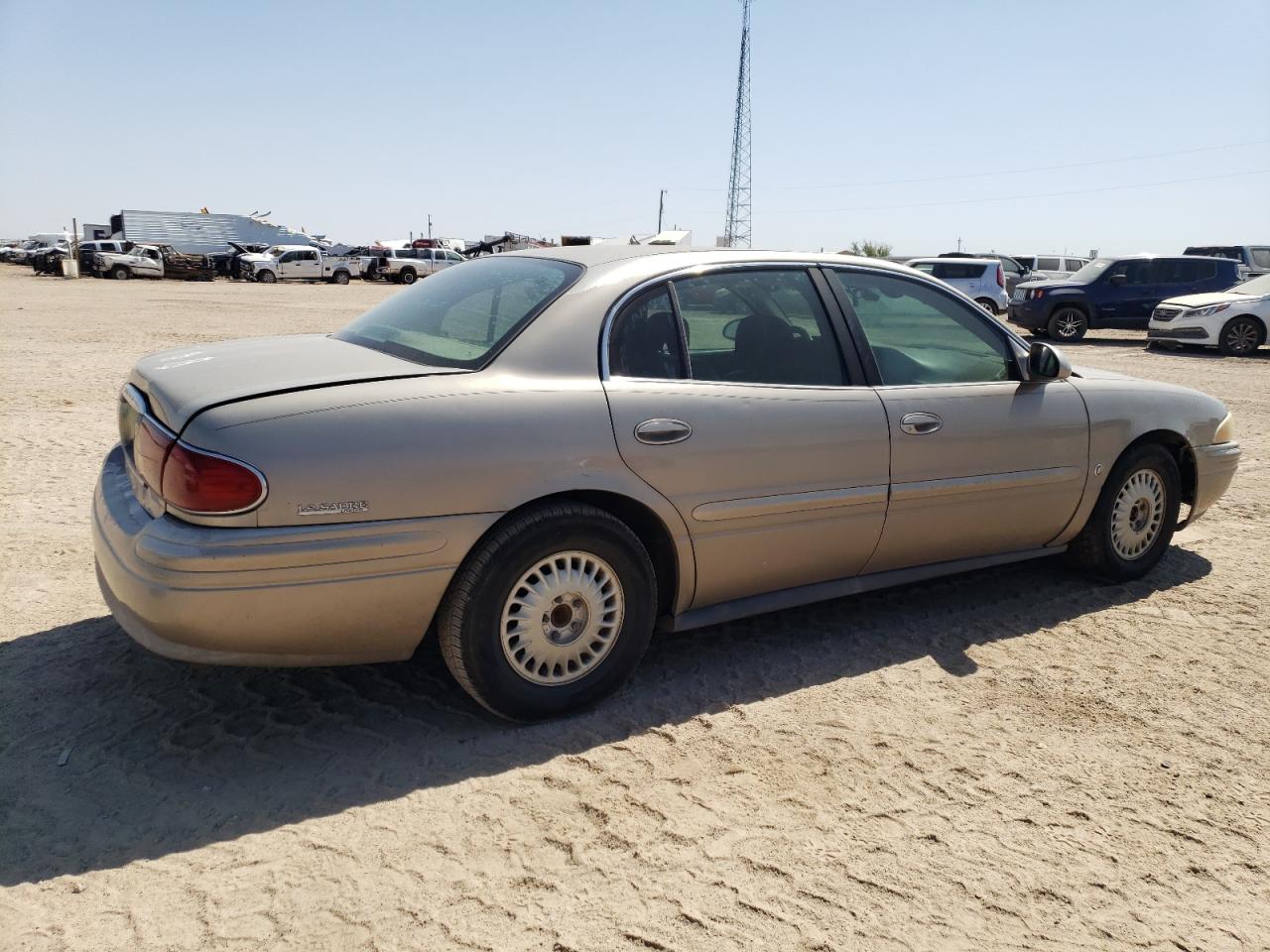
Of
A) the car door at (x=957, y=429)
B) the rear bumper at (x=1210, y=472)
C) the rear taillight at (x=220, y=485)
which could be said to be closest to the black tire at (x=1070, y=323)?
the rear bumper at (x=1210, y=472)

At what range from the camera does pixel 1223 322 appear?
17.9 metres

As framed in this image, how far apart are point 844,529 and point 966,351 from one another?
42.1 inches

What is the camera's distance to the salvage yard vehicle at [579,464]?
Answer: 2918 mm

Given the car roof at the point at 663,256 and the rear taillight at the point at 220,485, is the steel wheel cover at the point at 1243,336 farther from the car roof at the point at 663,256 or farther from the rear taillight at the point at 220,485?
the rear taillight at the point at 220,485

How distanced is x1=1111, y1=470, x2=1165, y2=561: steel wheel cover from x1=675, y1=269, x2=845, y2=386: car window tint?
5.91 feet

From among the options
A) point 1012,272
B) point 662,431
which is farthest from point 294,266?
point 662,431

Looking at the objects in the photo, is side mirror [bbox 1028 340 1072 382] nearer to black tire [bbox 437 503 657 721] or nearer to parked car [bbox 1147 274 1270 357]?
black tire [bbox 437 503 657 721]

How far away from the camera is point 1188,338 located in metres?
18.0

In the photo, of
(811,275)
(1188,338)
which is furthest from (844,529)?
(1188,338)

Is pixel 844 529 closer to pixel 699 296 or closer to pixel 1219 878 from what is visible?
pixel 699 296

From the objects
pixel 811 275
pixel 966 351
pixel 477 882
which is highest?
pixel 811 275

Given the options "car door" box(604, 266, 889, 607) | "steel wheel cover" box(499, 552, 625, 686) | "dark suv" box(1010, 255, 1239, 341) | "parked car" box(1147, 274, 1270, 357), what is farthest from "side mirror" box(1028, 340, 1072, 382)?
"dark suv" box(1010, 255, 1239, 341)

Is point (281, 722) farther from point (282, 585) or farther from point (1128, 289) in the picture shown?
Answer: point (1128, 289)

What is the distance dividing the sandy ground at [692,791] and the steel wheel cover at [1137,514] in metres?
0.42
